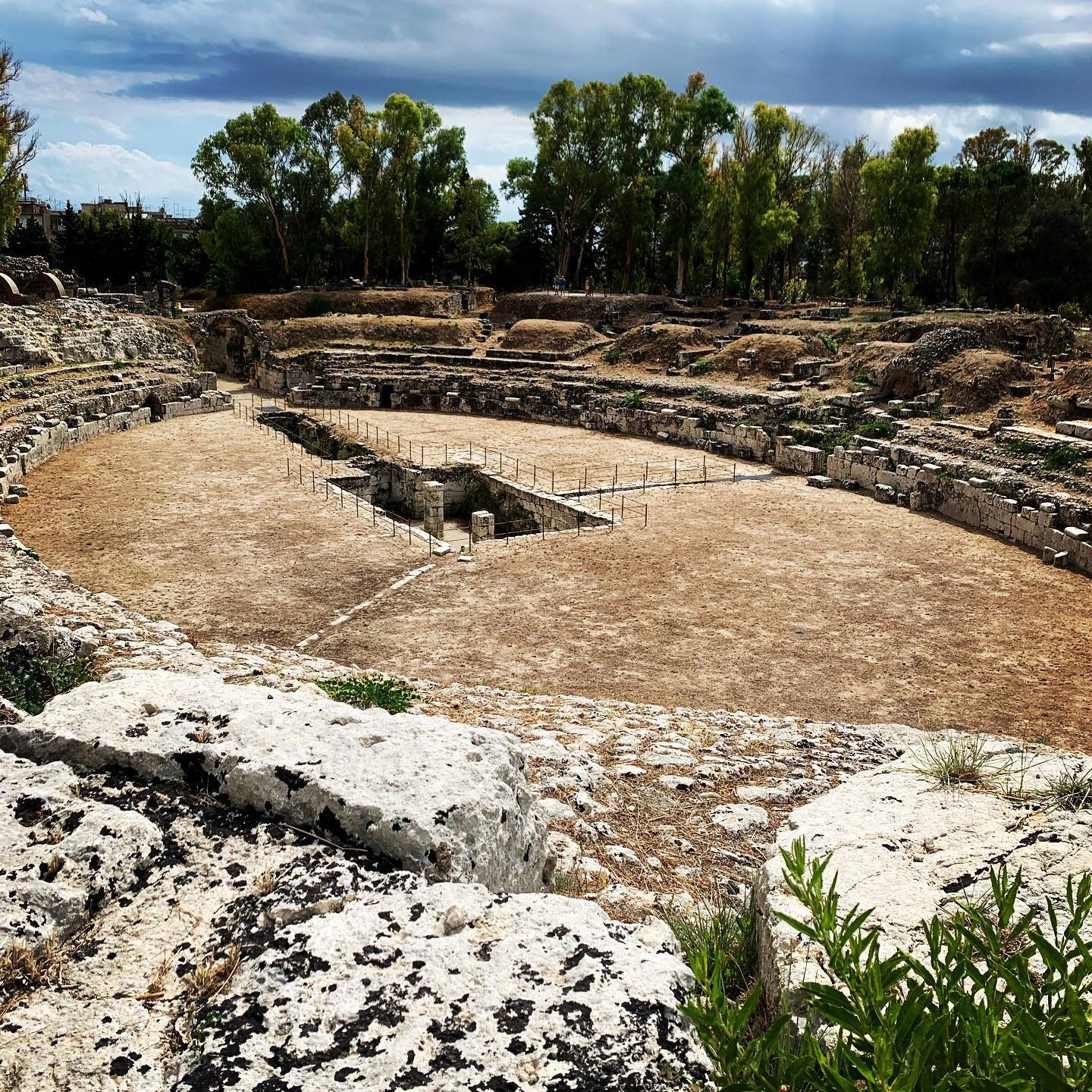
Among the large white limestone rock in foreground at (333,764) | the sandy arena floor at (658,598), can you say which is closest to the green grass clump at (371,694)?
the large white limestone rock in foreground at (333,764)

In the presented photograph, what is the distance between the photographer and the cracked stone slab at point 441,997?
7.82 feet

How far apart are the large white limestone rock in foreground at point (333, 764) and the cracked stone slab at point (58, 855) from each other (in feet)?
1.19

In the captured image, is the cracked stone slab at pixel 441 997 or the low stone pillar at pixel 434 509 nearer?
the cracked stone slab at pixel 441 997

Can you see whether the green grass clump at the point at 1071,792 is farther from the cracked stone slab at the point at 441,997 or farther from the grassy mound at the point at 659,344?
the grassy mound at the point at 659,344

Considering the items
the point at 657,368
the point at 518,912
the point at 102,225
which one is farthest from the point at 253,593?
the point at 102,225

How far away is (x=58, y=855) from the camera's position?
317 centimetres

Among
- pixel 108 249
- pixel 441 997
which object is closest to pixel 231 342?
pixel 108 249

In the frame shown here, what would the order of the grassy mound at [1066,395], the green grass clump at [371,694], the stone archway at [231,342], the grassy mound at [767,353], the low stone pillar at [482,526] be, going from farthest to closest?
the stone archway at [231,342] < the grassy mound at [767,353] < the grassy mound at [1066,395] < the low stone pillar at [482,526] < the green grass clump at [371,694]

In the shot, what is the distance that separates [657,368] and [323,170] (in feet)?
93.1

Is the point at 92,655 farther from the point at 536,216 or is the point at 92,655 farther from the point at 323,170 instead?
the point at 536,216

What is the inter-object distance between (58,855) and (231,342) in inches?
1751

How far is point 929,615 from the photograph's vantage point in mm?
14266

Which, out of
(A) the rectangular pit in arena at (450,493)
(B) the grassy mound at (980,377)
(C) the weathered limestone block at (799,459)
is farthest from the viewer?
(B) the grassy mound at (980,377)

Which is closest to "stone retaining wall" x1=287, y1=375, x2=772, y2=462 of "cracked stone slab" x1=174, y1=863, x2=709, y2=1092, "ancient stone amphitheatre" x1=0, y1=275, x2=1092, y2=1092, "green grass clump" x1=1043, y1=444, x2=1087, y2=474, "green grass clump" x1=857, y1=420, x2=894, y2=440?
"ancient stone amphitheatre" x1=0, y1=275, x2=1092, y2=1092
